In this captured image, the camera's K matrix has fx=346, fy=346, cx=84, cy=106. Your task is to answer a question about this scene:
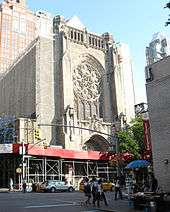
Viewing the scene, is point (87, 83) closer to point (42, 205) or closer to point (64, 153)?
→ point (64, 153)

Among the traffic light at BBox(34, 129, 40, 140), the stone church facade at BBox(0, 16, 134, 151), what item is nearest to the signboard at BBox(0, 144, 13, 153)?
the traffic light at BBox(34, 129, 40, 140)

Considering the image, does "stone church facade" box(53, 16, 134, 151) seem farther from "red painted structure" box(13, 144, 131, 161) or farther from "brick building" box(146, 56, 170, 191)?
"brick building" box(146, 56, 170, 191)

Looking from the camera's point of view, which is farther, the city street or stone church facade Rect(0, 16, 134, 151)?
stone church facade Rect(0, 16, 134, 151)

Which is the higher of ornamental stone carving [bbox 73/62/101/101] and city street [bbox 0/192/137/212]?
ornamental stone carving [bbox 73/62/101/101]

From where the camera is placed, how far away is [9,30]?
8038cm

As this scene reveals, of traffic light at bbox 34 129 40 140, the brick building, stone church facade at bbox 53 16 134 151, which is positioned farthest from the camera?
stone church facade at bbox 53 16 134 151

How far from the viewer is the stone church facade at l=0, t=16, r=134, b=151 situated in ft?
178

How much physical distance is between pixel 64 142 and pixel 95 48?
21996 mm

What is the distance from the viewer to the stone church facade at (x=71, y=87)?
5422 cm

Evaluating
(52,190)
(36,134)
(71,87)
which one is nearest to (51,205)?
(52,190)

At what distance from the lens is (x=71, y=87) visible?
2271 inches

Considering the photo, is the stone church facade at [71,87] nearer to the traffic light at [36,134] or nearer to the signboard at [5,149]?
the traffic light at [36,134]

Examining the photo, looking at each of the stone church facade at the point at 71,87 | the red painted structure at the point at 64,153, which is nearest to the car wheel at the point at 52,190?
the red painted structure at the point at 64,153

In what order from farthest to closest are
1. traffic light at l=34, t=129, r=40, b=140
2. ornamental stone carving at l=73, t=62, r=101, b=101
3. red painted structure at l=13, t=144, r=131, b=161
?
1. ornamental stone carving at l=73, t=62, r=101, b=101
2. traffic light at l=34, t=129, r=40, b=140
3. red painted structure at l=13, t=144, r=131, b=161
